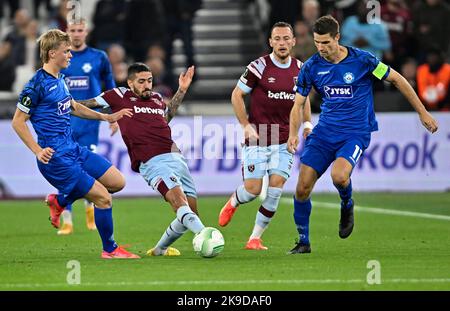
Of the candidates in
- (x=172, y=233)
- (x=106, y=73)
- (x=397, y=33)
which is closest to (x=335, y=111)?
(x=172, y=233)

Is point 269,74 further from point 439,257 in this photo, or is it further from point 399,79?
point 439,257

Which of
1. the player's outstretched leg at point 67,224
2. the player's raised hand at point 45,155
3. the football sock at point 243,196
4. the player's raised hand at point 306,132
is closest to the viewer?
the player's raised hand at point 45,155

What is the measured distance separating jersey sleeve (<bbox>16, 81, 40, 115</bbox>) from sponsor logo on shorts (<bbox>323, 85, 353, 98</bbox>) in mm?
3021

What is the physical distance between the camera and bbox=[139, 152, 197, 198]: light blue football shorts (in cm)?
1215

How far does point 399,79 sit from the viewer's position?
1200 centimetres

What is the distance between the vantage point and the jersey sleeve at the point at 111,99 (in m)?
12.6

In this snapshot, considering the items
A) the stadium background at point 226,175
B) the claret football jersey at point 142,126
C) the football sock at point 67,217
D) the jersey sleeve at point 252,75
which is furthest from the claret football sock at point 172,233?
the football sock at point 67,217

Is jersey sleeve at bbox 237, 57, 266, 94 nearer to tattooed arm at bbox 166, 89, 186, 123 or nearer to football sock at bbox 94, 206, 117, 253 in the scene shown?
tattooed arm at bbox 166, 89, 186, 123

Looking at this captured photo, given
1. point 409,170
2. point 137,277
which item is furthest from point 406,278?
point 409,170

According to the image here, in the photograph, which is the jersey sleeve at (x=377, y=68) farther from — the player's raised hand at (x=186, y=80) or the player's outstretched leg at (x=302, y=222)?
the player's raised hand at (x=186, y=80)

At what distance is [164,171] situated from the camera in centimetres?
1220

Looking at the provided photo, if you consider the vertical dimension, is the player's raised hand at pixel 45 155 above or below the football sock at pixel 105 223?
above

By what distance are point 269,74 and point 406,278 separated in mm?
3835

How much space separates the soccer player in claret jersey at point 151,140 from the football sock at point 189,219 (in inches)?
5.5
